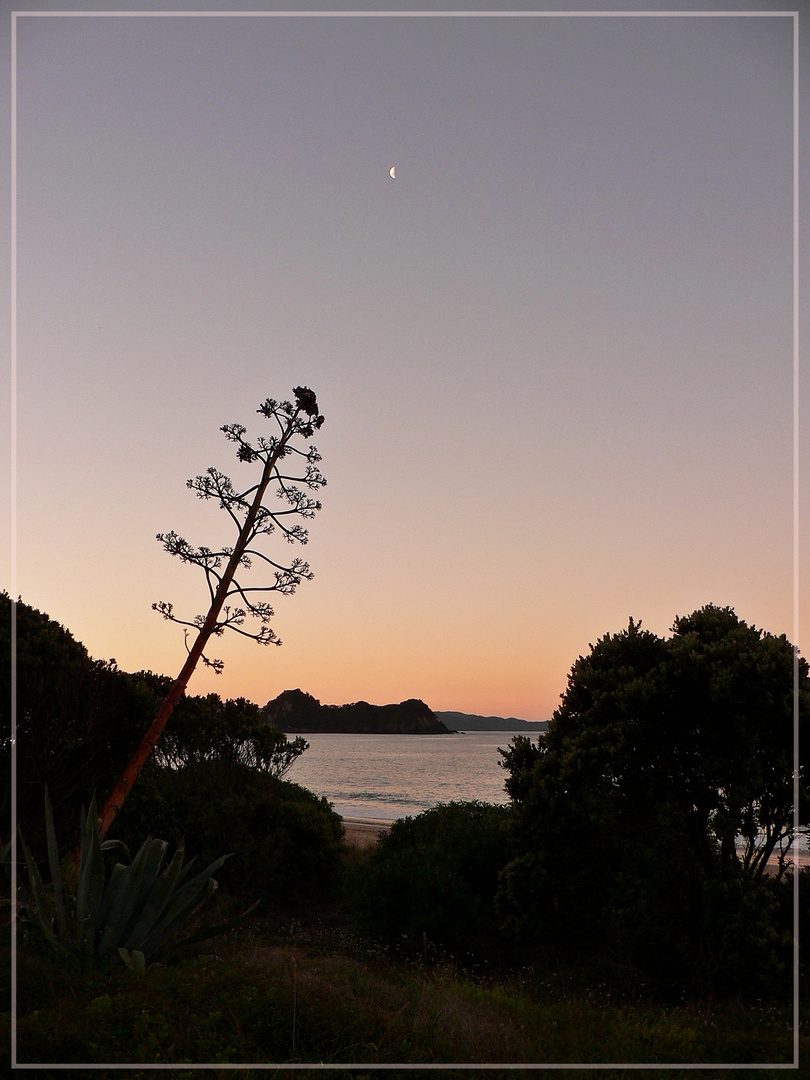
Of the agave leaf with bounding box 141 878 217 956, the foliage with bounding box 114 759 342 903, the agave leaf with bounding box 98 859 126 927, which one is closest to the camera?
the agave leaf with bounding box 98 859 126 927

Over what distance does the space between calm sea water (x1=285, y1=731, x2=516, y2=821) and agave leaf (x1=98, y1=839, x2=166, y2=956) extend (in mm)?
18541

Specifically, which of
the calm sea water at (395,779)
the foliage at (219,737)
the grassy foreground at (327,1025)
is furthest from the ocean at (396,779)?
the grassy foreground at (327,1025)

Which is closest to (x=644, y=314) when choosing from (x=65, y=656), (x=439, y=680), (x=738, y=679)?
(x=738, y=679)

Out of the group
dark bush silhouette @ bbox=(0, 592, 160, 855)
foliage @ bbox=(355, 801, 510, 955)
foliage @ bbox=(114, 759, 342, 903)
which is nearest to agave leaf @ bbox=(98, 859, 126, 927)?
foliage @ bbox=(355, 801, 510, 955)

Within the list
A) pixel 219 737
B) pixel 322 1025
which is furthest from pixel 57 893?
pixel 219 737

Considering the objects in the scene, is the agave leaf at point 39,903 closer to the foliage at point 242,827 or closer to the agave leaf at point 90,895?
the agave leaf at point 90,895

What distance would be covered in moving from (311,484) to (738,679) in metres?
5.42

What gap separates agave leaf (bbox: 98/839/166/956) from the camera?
6547mm

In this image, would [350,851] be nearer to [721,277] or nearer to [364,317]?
[364,317]

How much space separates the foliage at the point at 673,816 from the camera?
8828 millimetres

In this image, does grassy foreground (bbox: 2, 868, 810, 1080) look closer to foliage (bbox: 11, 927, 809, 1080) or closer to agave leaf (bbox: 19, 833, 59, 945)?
foliage (bbox: 11, 927, 809, 1080)

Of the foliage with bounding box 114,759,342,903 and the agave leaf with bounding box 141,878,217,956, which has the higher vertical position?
the agave leaf with bounding box 141,878,217,956

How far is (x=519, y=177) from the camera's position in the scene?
396 inches

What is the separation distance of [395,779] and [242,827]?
158ft
